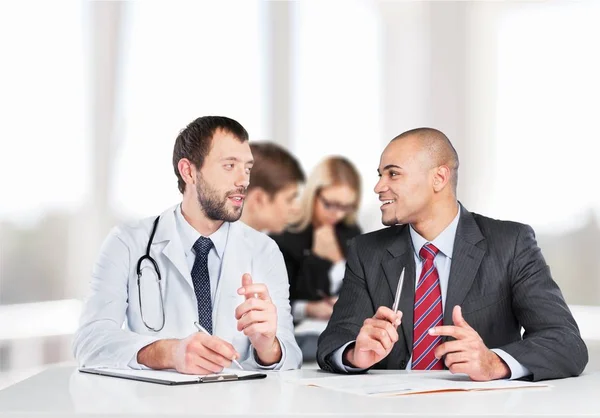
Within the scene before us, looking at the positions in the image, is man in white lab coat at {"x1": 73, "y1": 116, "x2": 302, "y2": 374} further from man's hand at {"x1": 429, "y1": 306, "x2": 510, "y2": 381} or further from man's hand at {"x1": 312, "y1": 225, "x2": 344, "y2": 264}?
man's hand at {"x1": 312, "y1": 225, "x2": 344, "y2": 264}

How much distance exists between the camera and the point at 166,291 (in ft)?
9.04

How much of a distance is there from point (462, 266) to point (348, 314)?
368 mm

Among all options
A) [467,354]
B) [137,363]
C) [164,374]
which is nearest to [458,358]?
[467,354]

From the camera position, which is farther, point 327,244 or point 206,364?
point 327,244

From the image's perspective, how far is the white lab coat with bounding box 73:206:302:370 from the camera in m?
2.65

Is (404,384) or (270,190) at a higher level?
(270,190)

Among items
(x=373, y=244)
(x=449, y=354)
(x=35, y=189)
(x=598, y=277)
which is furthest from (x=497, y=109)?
(x=449, y=354)

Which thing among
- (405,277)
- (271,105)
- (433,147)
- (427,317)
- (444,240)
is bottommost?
(427,317)

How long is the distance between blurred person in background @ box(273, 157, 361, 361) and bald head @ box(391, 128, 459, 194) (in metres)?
2.54

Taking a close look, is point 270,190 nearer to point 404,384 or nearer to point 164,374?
point 164,374

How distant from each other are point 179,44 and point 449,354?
5.51 m

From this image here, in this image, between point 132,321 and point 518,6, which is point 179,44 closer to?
point 518,6

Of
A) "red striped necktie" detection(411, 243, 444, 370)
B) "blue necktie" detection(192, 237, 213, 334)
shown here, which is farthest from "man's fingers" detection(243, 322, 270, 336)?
"red striped necktie" detection(411, 243, 444, 370)

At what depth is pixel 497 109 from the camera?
725cm
